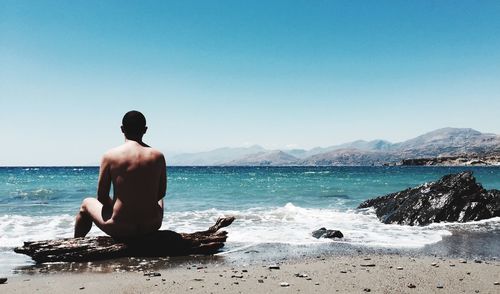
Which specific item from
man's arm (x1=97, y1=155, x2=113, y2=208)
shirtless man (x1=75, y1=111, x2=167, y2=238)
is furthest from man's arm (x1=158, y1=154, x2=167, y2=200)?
man's arm (x1=97, y1=155, x2=113, y2=208)

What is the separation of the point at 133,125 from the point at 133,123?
3cm

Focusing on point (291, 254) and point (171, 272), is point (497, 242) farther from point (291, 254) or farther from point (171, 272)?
point (171, 272)

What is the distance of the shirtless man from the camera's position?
20.8ft

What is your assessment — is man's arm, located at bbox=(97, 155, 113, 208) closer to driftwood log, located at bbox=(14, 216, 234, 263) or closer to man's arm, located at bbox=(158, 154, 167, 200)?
man's arm, located at bbox=(158, 154, 167, 200)

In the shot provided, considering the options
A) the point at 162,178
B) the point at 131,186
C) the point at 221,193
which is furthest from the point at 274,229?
the point at 221,193

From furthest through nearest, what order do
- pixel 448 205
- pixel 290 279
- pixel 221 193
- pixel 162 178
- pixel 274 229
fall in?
1. pixel 221 193
2. pixel 448 205
3. pixel 274 229
4. pixel 162 178
5. pixel 290 279

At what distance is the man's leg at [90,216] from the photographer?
6.61 meters

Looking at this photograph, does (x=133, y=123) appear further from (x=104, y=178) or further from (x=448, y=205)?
(x=448, y=205)

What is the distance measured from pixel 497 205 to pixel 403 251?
29.4ft

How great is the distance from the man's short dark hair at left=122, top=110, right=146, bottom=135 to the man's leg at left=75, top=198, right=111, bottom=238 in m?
1.28

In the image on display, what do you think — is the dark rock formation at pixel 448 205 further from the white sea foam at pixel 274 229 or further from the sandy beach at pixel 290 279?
the sandy beach at pixel 290 279

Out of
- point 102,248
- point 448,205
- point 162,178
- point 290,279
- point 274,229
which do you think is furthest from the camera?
point 448,205

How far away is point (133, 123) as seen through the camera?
259 inches

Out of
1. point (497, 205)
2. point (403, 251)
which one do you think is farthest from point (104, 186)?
point (497, 205)
